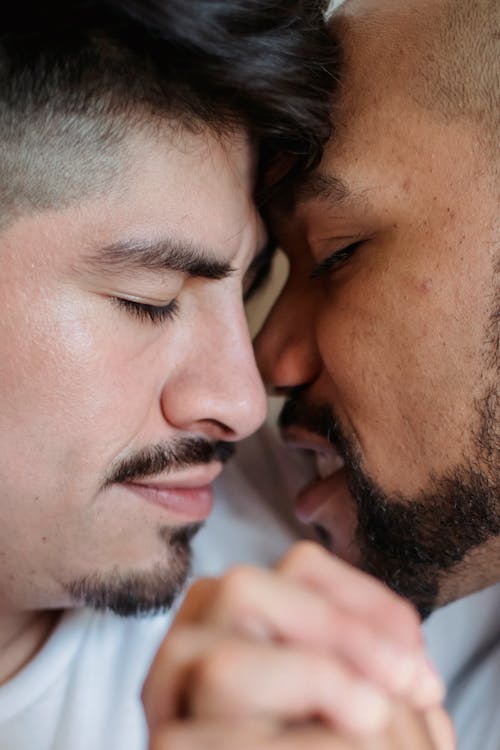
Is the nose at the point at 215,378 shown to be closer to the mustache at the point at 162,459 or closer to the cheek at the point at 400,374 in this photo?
the mustache at the point at 162,459

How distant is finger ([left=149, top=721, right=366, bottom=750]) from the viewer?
443 millimetres

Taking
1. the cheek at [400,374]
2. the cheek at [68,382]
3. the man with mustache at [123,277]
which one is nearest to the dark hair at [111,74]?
the man with mustache at [123,277]

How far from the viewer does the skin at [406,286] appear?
2.72 ft

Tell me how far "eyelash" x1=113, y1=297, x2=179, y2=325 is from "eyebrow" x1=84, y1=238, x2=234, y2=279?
1.4 inches

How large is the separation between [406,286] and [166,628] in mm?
528

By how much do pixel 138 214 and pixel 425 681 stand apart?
1.52 feet

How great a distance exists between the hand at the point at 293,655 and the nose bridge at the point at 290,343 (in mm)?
496

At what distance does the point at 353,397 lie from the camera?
933 mm

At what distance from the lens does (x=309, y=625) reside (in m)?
0.49

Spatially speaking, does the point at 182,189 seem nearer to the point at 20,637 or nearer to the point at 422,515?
the point at 422,515

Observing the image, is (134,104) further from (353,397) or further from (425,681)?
(425,681)

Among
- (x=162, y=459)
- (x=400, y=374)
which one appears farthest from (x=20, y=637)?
(x=400, y=374)

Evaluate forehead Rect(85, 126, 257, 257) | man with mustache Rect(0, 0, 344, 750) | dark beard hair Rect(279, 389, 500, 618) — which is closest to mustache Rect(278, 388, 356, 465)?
dark beard hair Rect(279, 389, 500, 618)

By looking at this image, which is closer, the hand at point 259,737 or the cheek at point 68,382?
the hand at point 259,737
